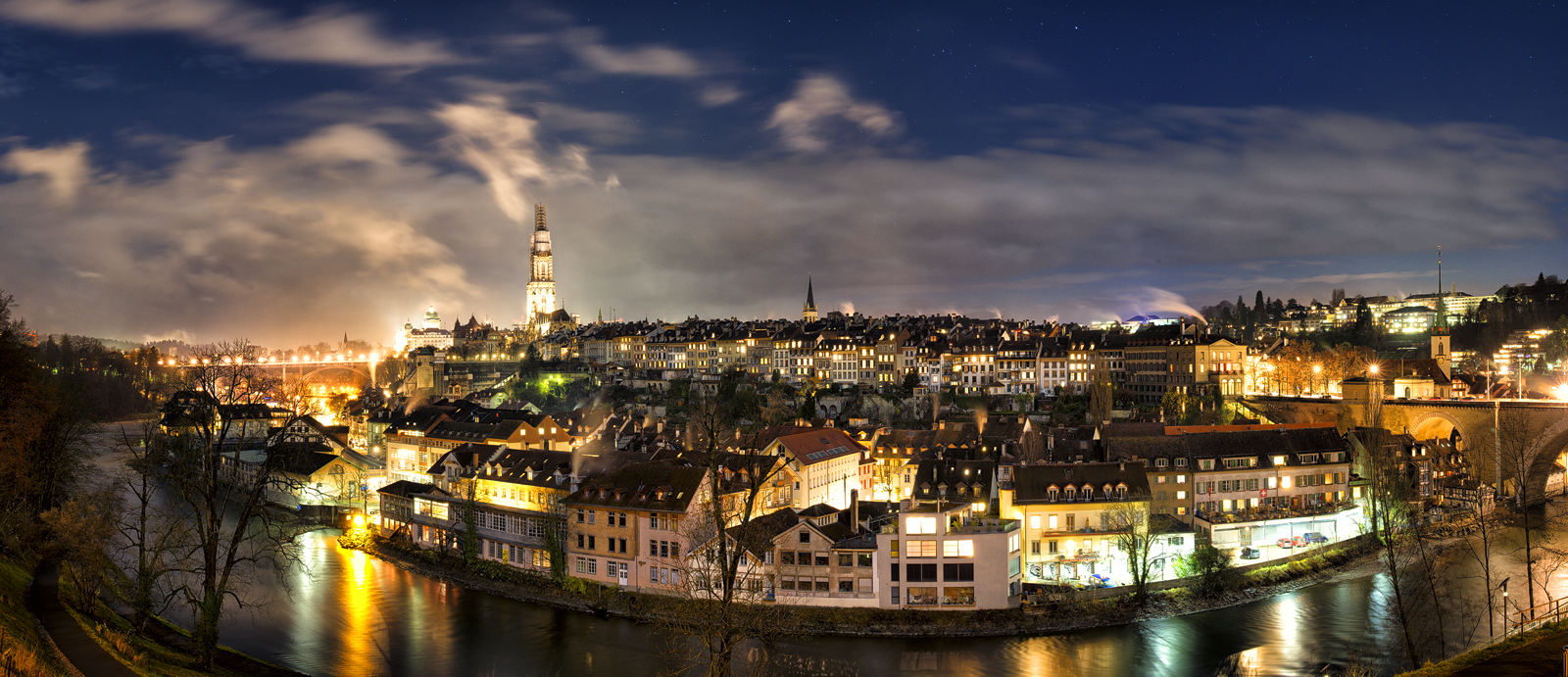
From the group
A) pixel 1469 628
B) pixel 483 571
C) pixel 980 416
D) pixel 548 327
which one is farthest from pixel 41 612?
pixel 548 327

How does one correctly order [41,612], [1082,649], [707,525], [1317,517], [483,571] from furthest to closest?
[1317,517], [483,571], [707,525], [1082,649], [41,612]

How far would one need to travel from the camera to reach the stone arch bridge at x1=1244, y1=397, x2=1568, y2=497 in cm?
3195

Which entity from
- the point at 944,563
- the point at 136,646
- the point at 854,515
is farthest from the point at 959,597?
the point at 136,646

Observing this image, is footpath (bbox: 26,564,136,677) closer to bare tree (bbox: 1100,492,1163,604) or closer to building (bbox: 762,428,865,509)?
building (bbox: 762,428,865,509)

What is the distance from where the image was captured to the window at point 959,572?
19.5 m

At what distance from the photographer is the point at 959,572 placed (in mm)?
19547

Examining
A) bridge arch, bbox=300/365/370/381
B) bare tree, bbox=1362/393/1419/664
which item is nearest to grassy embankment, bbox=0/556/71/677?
bare tree, bbox=1362/393/1419/664

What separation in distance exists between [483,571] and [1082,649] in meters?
14.4

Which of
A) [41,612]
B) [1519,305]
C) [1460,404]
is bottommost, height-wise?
[41,612]

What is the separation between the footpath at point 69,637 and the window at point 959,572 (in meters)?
14.1

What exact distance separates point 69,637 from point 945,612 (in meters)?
14.9

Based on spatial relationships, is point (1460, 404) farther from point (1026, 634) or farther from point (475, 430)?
point (475, 430)

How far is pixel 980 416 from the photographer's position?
39.9 meters

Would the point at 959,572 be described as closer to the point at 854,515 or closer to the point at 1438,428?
the point at 854,515
